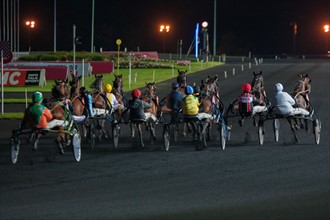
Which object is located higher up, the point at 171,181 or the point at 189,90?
the point at 189,90

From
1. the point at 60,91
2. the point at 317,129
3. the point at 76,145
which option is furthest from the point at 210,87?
the point at 76,145

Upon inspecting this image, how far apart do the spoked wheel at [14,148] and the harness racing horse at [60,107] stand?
3.28ft

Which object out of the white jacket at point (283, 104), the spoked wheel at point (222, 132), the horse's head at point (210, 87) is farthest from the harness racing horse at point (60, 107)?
the white jacket at point (283, 104)

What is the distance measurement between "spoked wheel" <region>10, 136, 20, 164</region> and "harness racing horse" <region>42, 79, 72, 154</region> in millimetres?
1000

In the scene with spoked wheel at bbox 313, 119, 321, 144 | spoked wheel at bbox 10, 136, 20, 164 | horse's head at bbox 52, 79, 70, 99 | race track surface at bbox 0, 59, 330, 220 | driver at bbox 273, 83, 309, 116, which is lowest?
race track surface at bbox 0, 59, 330, 220

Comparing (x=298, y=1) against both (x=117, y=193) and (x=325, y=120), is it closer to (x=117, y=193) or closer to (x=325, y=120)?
(x=325, y=120)

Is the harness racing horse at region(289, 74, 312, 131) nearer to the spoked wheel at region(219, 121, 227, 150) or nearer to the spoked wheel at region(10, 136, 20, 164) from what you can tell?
the spoked wheel at region(219, 121, 227, 150)

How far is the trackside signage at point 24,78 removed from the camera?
5300 centimetres

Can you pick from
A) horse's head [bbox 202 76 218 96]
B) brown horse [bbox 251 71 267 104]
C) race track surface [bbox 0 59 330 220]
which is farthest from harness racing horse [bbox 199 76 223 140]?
brown horse [bbox 251 71 267 104]

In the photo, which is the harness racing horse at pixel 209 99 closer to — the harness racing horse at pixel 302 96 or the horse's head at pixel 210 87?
the horse's head at pixel 210 87

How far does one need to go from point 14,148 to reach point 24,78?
32.2 meters

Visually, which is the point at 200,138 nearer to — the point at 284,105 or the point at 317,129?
the point at 284,105

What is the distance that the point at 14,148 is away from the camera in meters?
21.6

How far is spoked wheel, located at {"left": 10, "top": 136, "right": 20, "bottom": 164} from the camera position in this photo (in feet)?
70.1
